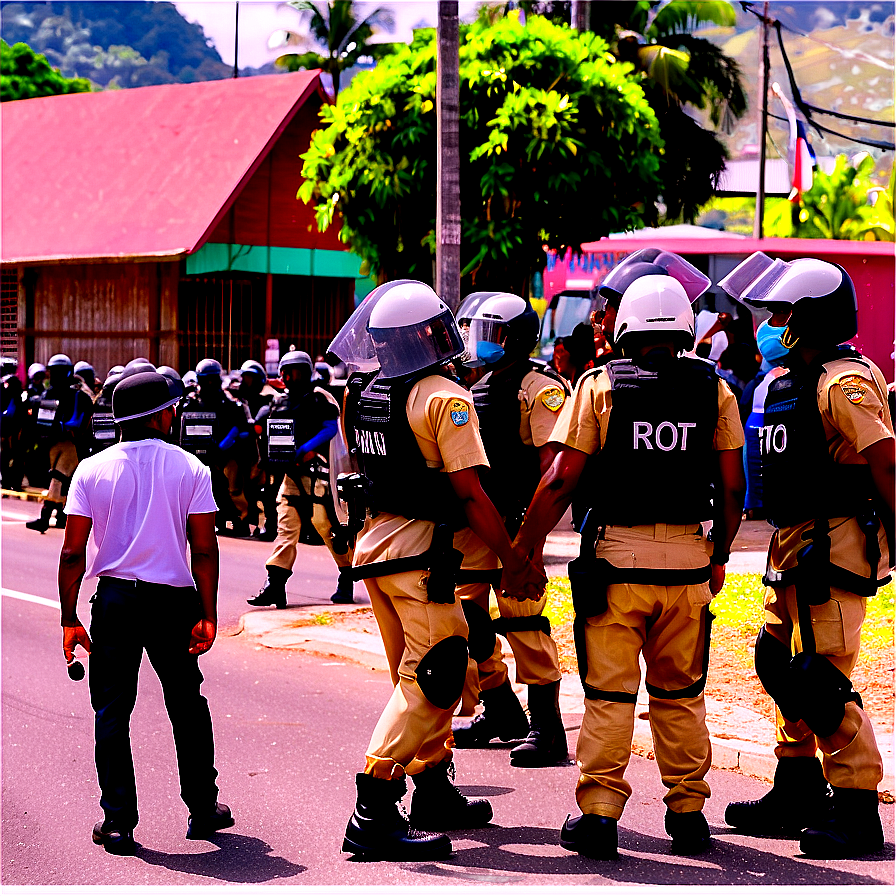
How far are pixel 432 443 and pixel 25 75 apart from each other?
42053 mm

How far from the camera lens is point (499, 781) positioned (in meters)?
5.61

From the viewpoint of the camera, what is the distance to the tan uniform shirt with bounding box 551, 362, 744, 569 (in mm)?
4621

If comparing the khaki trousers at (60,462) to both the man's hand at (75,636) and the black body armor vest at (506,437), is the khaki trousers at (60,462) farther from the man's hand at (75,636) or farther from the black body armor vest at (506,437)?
the man's hand at (75,636)

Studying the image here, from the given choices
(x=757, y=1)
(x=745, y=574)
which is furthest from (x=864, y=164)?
(x=745, y=574)

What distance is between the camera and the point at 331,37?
43625 millimetres

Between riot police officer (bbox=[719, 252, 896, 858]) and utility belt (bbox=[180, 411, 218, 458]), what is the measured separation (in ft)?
29.1

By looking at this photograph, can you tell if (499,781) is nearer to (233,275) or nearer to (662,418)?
Result: (662,418)

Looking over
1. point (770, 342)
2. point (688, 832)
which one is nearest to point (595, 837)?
point (688, 832)

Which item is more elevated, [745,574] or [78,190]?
[78,190]

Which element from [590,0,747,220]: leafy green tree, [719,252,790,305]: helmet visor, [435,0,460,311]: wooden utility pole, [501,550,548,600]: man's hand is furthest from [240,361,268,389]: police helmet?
[590,0,747,220]: leafy green tree

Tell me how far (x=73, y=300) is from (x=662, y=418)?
69.2 feet

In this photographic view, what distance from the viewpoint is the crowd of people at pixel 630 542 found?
461 centimetres

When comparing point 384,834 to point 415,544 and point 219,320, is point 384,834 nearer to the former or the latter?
point 415,544

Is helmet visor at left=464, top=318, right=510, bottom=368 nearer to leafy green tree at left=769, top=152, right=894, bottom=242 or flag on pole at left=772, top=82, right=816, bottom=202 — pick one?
flag on pole at left=772, top=82, right=816, bottom=202
